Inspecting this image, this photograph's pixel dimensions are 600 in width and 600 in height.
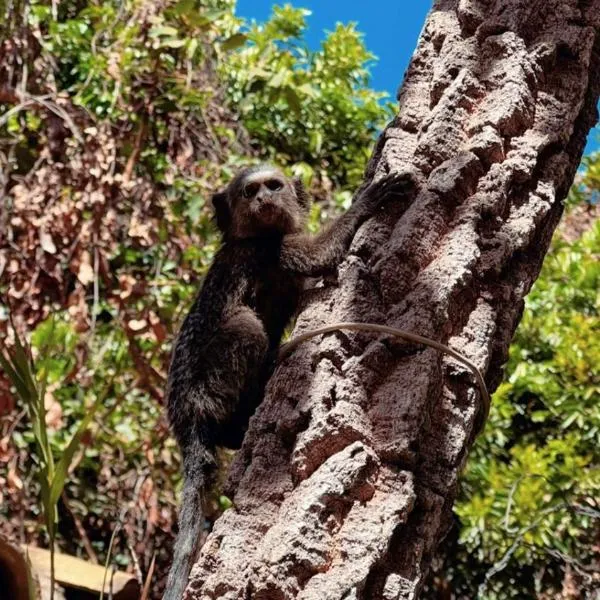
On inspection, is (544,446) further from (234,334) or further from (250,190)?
(234,334)

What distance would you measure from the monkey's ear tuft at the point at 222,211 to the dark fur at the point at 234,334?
0.29 m

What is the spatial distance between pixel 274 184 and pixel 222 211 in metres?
0.26

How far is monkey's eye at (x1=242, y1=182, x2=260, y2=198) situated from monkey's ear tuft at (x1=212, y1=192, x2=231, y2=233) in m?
0.12

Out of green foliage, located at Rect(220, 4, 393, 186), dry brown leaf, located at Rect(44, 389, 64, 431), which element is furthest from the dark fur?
green foliage, located at Rect(220, 4, 393, 186)

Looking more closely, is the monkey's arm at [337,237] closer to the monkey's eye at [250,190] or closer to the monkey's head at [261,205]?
the monkey's head at [261,205]

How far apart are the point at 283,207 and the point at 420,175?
1.60 m

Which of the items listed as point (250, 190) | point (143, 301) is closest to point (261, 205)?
point (250, 190)

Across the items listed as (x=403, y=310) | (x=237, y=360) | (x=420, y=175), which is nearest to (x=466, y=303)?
(x=403, y=310)

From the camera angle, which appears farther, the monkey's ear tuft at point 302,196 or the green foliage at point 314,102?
the green foliage at point 314,102

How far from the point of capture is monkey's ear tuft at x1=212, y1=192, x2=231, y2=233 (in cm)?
396

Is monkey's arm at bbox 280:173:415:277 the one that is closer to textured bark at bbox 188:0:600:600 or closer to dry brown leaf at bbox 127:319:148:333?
textured bark at bbox 188:0:600:600

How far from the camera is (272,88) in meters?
6.51

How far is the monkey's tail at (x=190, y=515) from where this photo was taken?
2.30 m

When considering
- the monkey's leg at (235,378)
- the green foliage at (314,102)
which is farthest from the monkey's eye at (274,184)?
the green foliage at (314,102)
